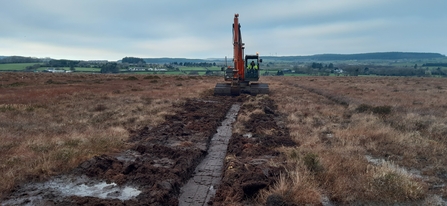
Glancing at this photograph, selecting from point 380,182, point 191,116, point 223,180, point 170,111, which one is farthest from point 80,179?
point 170,111

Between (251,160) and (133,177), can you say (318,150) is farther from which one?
(133,177)

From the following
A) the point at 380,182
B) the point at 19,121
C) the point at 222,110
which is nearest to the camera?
the point at 380,182

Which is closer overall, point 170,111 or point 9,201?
point 9,201

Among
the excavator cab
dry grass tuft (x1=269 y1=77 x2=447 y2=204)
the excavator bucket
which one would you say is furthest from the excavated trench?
the excavator cab

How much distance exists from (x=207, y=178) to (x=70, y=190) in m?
3.04

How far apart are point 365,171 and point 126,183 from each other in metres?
5.41

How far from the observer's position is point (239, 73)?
32.2 meters

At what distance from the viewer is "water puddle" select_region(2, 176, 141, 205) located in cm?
688

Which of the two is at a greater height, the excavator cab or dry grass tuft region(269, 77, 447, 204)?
the excavator cab

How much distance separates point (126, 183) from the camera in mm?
8031

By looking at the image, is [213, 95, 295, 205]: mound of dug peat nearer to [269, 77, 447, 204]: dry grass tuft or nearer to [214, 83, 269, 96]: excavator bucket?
[269, 77, 447, 204]: dry grass tuft

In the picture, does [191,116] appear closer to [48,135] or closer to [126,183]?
[48,135]

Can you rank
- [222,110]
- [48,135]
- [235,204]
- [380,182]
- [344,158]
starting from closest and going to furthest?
[235,204] → [380,182] → [344,158] → [48,135] → [222,110]

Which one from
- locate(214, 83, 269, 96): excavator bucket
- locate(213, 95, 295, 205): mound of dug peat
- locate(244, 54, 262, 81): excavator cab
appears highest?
locate(244, 54, 262, 81): excavator cab
